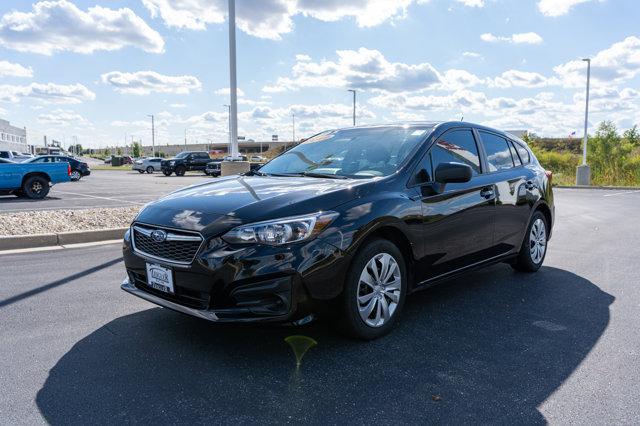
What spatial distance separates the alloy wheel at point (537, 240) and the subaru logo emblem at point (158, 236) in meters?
4.23

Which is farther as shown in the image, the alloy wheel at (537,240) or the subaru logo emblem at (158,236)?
the alloy wheel at (537,240)

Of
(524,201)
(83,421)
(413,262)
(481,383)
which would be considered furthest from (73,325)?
(524,201)

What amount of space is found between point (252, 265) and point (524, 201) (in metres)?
3.67

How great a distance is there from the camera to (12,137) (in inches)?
4008

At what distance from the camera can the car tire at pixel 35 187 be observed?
15556 mm

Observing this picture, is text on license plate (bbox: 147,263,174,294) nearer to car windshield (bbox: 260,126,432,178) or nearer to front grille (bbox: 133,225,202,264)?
front grille (bbox: 133,225,202,264)

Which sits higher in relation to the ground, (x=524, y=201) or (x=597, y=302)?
(x=524, y=201)

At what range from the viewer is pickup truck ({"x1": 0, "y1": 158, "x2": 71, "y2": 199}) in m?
15.4

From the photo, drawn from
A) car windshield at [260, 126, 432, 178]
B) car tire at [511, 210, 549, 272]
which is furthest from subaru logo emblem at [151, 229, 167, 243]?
car tire at [511, 210, 549, 272]

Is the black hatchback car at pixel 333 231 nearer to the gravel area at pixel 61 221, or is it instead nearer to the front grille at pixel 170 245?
the front grille at pixel 170 245

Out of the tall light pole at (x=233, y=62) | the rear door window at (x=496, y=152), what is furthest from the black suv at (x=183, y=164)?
the rear door window at (x=496, y=152)

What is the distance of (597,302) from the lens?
492cm

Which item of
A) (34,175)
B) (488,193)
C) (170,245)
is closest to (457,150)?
(488,193)

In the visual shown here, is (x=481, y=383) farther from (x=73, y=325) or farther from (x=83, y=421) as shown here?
(x=73, y=325)
